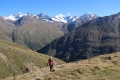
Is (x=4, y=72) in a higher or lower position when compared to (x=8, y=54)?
lower

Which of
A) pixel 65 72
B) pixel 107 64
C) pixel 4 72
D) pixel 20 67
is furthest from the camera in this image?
pixel 20 67

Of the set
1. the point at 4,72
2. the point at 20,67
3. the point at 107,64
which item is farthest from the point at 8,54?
the point at 107,64

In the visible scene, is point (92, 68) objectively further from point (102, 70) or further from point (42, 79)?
point (42, 79)

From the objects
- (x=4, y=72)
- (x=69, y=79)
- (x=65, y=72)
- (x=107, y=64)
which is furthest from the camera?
(x=4, y=72)

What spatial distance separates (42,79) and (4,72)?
141 metres

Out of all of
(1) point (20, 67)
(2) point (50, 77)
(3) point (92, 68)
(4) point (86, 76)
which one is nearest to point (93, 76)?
(4) point (86, 76)

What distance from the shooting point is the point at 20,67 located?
18850 cm

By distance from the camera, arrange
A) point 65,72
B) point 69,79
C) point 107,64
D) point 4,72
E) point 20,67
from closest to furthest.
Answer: point 69,79
point 65,72
point 107,64
point 4,72
point 20,67

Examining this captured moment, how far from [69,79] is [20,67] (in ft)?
530

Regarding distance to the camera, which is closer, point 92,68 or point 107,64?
point 92,68

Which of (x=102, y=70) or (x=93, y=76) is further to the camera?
(x=102, y=70)

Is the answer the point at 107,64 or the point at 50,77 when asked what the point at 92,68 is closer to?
the point at 107,64

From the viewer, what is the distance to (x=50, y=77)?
109 feet

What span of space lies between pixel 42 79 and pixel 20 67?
15972 cm
